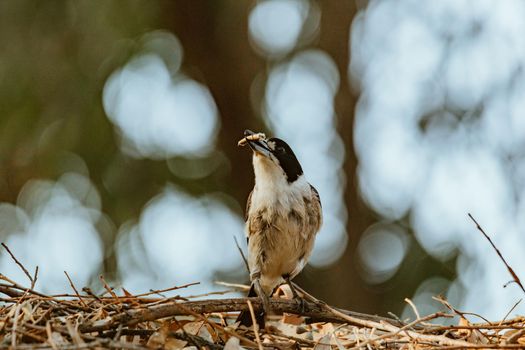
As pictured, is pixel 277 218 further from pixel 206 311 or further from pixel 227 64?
pixel 227 64

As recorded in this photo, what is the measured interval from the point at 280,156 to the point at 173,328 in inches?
71.4

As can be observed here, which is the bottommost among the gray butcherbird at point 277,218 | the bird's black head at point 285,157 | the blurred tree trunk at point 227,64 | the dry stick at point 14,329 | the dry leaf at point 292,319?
the dry leaf at point 292,319

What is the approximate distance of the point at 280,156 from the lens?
4.80 metres

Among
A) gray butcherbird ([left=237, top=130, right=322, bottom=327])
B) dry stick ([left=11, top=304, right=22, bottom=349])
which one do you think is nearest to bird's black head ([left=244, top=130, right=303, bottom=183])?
gray butcherbird ([left=237, top=130, right=322, bottom=327])

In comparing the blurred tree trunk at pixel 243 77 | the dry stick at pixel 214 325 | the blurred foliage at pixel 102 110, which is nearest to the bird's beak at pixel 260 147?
the dry stick at pixel 214 325

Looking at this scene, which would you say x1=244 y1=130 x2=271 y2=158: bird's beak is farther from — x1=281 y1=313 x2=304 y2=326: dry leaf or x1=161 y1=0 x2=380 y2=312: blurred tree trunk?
x1=161 y1=0 x2=380 y2=312: blurred tree trunk

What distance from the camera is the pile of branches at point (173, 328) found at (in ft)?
9.36

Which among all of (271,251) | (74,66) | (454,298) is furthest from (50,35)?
(454,298)

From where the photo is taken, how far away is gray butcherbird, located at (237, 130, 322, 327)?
4.57 metres

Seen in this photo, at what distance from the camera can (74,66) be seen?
23.5ft

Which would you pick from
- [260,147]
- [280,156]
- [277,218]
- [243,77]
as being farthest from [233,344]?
[243,77]

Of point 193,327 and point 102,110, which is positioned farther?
point 102,110

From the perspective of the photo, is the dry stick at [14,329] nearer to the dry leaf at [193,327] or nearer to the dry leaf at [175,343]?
the dry leaf at [175,343]

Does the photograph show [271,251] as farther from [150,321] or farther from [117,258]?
[117,258]
